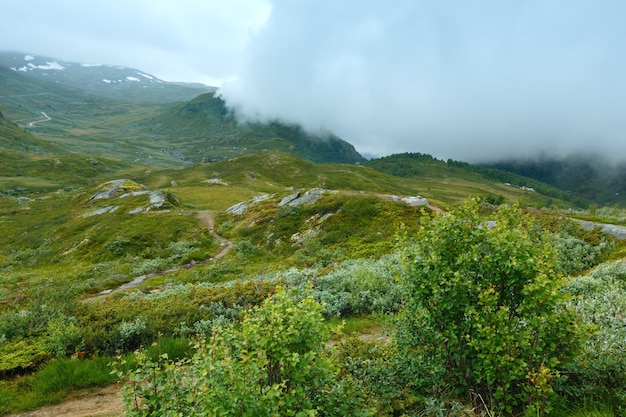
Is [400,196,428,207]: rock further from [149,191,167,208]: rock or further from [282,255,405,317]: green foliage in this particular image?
[149,191,167,208]: rock

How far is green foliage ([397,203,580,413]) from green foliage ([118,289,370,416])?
2.18m

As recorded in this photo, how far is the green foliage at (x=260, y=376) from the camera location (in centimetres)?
515

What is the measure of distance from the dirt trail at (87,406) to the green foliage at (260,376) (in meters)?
4.81

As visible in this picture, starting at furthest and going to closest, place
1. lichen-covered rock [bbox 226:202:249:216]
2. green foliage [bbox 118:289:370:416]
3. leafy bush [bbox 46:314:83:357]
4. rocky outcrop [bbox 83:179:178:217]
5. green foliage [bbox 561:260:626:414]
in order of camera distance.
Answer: rocky outcrop [bbox 83:179:178:217], lichen-covered rock [bbox 226:202:249:216], leafy bush [bbox 46:314:83:357], green foliage [bbox 561:260:626:414], green foliage [bbox 118:289:370:416]

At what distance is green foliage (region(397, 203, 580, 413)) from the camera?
6.29 m

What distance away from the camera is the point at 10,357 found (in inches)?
480

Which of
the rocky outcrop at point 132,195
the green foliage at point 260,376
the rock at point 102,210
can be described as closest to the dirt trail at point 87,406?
the green foliage at point 260,376

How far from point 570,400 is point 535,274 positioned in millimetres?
2834

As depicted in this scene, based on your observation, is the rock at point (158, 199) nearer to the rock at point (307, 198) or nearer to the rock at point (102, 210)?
the rock at point (102, 210)

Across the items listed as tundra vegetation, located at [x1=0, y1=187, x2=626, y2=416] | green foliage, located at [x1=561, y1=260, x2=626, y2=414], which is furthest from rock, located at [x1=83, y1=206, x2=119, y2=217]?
green foliage, located at [x1=561, y1=260, x2=626, y2=414]

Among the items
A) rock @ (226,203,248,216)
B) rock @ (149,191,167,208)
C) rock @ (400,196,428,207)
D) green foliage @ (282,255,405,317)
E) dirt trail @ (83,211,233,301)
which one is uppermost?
rock @ (400,196,428,207)

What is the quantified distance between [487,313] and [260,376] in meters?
4.41

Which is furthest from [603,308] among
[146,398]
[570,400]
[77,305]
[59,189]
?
[59,189]

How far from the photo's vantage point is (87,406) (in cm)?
1044
